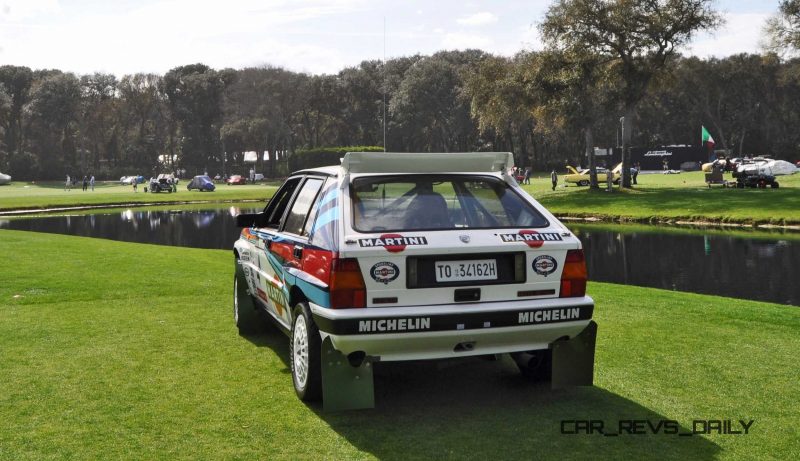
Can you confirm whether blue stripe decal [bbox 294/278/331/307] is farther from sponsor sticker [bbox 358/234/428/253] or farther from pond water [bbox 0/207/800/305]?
pond water [bbox 0/207/800/305]

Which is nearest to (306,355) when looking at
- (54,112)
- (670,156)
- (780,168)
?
(780,168)

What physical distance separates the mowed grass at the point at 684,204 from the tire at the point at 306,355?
113 ft

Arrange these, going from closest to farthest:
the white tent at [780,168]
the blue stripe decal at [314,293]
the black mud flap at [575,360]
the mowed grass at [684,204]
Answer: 1. the blue stripe decal at [314,293]
2. the black mud flap at [575,360]
3. the mowed grass at [684,204]
4. the white tent at [780,168]

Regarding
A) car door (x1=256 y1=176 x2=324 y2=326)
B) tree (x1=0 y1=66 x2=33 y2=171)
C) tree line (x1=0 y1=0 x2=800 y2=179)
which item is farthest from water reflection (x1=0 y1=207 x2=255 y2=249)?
tree (x1=0 y1=66 x2=33 y2=171)

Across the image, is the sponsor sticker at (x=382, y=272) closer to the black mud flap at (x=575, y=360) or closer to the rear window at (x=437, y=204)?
the rear window at (x=437, y=204)

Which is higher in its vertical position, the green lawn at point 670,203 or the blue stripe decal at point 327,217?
the blue stripe decal at point 327,217

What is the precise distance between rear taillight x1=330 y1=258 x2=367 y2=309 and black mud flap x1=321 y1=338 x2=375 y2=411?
42 cm

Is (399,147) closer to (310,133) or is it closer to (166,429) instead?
(310,133)

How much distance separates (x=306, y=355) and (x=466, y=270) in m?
1.48

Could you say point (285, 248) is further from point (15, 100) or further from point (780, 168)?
point (15, 100)

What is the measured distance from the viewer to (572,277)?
6.37m

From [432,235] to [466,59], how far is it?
105420 mm

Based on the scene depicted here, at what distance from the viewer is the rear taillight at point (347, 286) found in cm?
595

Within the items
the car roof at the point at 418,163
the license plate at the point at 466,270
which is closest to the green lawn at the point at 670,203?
the car roof at the point at 418,163
